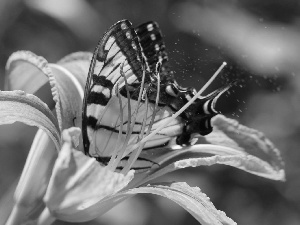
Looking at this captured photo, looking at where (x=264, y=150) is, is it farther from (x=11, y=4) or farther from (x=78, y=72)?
(x=11, y=4)

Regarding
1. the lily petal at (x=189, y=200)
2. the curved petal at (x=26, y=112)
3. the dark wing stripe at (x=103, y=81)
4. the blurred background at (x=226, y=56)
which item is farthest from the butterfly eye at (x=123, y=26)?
the blurred background at (x=226, y=56)

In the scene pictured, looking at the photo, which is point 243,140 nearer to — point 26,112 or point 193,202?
point 193,202

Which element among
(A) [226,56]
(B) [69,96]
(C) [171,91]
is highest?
(A) [226,56]

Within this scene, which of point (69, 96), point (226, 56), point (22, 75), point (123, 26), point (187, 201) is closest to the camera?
point (187, 201)

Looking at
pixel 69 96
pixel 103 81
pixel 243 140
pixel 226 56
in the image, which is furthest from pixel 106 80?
pixel 226 56

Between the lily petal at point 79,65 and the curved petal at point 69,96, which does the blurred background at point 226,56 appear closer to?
the lily petal at point 79,65

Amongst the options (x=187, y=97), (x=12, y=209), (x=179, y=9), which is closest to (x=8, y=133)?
(x=179, y=9)

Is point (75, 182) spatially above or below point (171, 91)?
below
